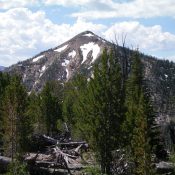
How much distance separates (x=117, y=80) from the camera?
4075 centimetres

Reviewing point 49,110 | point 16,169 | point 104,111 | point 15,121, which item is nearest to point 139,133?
point 104,111

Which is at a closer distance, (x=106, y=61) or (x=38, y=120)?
(x=106, y=61)

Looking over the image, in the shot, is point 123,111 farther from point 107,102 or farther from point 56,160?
point 56,160

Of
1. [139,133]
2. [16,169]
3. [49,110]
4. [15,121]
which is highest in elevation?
[49,110]

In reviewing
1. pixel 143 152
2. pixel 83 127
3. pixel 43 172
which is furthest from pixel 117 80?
pixel 43 172

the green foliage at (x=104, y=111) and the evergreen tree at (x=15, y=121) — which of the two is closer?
the green foliage at (x=104, y=111)

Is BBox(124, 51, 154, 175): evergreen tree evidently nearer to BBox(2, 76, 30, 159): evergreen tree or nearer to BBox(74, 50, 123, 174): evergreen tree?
BBox(74, 50, 123, 174): evergreen tree

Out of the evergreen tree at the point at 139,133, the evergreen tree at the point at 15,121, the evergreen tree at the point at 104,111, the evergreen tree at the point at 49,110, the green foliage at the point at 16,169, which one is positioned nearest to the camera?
the green foliage at the point at 16,169

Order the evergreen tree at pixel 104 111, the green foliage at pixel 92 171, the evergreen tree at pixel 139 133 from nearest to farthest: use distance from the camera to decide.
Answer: the evergreen tree at pixel 139 133
the green foliage at pixel 92 171
the evergreen tree at pixel 104 111

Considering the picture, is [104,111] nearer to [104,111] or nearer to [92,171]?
[104,111]

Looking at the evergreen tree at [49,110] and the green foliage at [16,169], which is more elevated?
the evergreen tree at [49,110]

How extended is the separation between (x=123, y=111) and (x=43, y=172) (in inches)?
357

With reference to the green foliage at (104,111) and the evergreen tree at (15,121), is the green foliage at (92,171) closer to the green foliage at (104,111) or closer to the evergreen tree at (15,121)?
the green foliage at (104,111)

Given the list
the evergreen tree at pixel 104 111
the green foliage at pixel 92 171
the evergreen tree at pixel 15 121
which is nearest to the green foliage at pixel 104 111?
the evergreen tree at pixel 104 111
